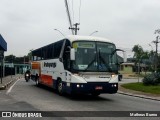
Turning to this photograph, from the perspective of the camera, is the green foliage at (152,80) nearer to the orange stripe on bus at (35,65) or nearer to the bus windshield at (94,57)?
the orange stripe on bus at (35,65)

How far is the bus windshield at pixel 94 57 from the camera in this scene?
698 inches

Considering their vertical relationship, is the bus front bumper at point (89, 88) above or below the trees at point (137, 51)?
below

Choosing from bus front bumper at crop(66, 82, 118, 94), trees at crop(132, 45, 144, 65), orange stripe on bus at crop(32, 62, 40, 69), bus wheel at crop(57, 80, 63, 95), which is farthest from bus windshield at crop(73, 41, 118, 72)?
trees at crop(132, 45, 144, 65)

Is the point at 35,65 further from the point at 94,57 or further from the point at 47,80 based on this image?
the point at 94,57

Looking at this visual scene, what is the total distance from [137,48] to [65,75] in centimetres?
8926

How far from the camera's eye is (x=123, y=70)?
12275cm

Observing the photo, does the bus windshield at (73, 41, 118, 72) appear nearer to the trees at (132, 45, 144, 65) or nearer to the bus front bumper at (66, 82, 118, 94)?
the bus front bumper at (66, 82, 118, 94)

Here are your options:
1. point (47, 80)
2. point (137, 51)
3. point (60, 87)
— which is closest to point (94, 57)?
point (60, 87)

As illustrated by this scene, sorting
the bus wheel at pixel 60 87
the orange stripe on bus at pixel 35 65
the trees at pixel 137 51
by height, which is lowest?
the bus wheel at pixel 60 87

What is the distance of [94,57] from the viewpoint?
17.9 m

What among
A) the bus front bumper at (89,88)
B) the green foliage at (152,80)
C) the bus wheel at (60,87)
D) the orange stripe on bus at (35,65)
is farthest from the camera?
the green foliage at (152,80)

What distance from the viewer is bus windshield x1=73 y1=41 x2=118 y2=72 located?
1773 centimetres

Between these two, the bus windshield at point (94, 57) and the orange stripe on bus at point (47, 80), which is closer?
the bus windshield at point (94, 57)

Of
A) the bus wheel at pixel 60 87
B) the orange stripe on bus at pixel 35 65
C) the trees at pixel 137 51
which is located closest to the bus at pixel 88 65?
the bus wheel at pixel 60 87
